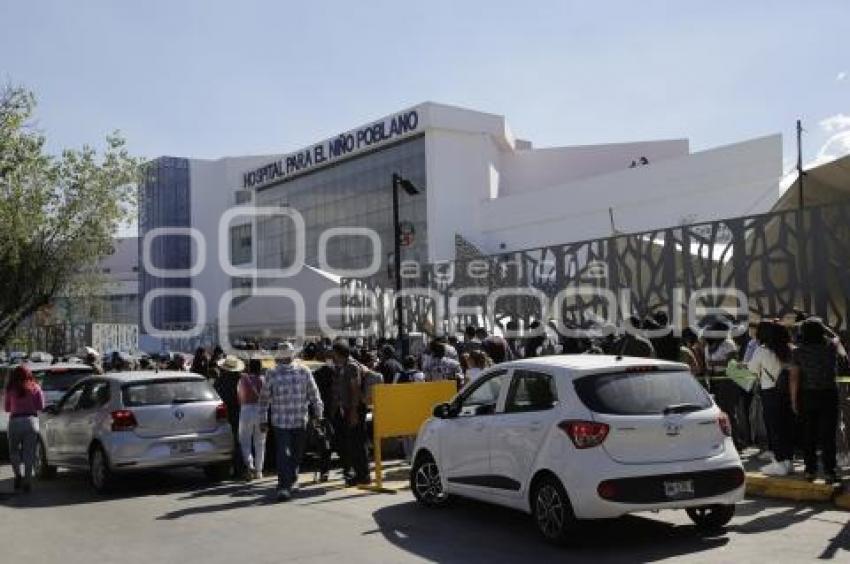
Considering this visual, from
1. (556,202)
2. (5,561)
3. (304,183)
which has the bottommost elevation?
(5,561)

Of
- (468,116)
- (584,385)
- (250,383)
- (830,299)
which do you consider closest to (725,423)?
(584,385)

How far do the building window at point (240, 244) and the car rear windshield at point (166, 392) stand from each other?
7471 cm

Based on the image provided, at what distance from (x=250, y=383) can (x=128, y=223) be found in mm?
12122

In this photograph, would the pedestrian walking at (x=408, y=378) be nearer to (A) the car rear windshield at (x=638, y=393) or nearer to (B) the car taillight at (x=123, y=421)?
(B) the car taillight at (x=123, y=421)

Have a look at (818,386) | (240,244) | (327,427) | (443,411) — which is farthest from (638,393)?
(240,244)

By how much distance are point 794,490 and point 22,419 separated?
9.46 m

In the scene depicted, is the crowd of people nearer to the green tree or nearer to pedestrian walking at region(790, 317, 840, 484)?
pedestrian walking at region(790, 317, 840, 484)

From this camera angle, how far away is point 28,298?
22953mm

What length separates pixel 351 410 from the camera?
11820 millimetres

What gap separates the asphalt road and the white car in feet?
1.11

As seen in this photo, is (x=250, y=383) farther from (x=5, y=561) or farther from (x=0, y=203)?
(x=0, y=203)

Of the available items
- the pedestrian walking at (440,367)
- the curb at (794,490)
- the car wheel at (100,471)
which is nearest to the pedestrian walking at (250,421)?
the car wheel at (100,471)

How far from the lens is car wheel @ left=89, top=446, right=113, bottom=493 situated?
38.9 feet

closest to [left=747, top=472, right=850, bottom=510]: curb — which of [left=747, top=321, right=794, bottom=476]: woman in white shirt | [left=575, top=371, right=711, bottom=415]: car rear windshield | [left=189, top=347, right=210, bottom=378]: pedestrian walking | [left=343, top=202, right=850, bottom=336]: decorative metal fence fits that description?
[left=747, top=321, right=794, bottom=476]: woman in white shirt
